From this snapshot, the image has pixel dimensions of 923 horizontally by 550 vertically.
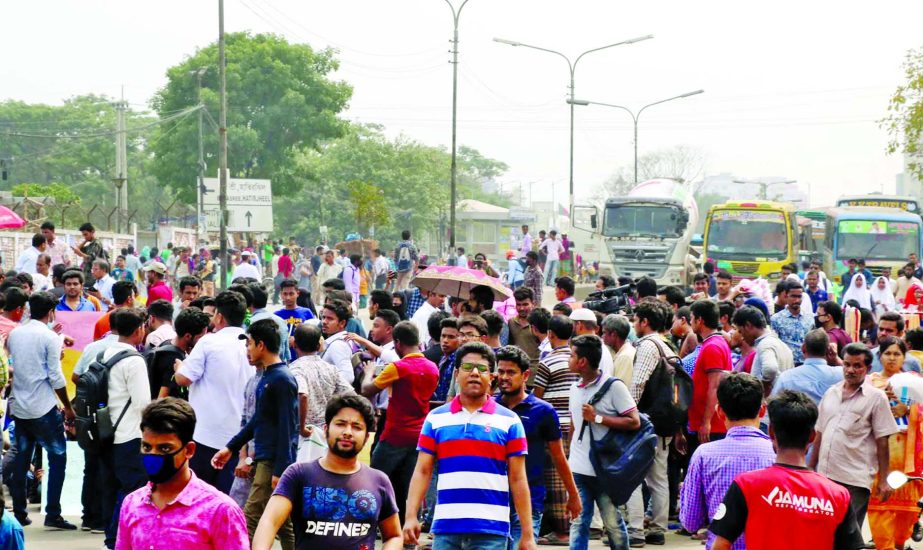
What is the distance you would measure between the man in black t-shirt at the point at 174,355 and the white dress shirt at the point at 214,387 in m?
0.53

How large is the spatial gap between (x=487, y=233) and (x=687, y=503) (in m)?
83.6

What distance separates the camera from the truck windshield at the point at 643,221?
38.2 meters

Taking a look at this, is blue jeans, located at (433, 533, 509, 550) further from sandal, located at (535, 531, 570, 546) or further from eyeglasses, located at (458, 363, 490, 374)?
sandal, located at (535, 531, 570, 546)

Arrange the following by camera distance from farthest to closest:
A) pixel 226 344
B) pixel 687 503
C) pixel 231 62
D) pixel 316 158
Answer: pixel 316 158 < pixel 231 62 < pixel 226 344 < pixel 687 503

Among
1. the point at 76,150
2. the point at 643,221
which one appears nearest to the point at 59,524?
the point at 643,221

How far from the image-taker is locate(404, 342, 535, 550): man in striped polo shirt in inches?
236

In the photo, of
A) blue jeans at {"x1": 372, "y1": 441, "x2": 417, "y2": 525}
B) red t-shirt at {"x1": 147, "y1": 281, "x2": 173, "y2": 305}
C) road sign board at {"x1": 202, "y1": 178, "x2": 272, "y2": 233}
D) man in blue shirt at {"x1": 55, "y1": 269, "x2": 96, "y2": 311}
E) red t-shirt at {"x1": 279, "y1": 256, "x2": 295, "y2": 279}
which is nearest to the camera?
blue jeans at {"x1": 372, "y1": 441, "x2": 417, "y2": 525}

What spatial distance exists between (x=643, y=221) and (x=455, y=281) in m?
25.4

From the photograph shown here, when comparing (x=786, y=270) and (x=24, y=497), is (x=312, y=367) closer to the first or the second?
(x=24, y=497)

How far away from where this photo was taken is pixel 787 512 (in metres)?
4.86

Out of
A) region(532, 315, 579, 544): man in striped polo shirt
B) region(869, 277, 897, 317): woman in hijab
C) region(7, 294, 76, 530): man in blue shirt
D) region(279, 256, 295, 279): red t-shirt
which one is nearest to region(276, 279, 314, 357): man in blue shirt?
region(7, 294, 76, 530): man in blue shirt

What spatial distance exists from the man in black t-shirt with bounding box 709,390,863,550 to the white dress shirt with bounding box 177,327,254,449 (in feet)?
13.0

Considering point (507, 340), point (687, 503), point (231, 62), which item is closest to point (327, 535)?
point (687, 503)

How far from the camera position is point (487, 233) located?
89125mm
